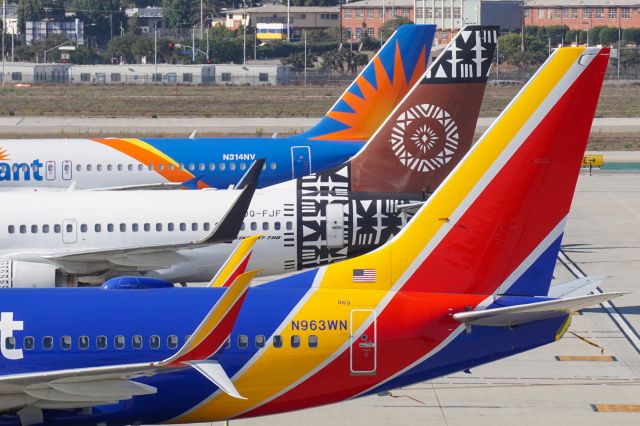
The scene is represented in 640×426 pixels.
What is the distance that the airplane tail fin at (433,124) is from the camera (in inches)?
1337

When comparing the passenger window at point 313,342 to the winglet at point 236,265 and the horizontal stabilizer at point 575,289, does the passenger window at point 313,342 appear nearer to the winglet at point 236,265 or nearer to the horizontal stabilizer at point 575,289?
the winglet at point 236,265

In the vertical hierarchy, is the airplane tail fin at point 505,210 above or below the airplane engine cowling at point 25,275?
above

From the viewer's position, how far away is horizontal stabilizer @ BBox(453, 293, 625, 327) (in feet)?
58.6

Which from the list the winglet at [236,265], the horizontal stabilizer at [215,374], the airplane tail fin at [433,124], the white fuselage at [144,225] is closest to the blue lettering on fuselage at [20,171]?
the white fuselage at [144,225]

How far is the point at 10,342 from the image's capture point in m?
17.9

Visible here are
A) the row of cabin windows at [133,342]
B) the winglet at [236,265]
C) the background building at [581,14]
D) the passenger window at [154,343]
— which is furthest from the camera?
the background building at [581,14]

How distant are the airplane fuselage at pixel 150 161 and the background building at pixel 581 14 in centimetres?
16006

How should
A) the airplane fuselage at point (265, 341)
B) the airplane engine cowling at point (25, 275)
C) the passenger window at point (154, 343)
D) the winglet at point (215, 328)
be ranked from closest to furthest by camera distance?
the winglet at point (215, 328) < the airplane fuselage at point (265, 341) < the passenger window at point (154, 343) < the airplane engine cowling at point (25, 275)

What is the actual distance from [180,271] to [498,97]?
92.0 metres

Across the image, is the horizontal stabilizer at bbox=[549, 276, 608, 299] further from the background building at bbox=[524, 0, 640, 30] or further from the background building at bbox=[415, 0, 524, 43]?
the background building at bbox=[524, 0, 640, 30]

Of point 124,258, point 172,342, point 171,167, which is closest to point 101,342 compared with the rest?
point 172,342

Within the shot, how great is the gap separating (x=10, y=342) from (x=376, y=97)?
28134 mm

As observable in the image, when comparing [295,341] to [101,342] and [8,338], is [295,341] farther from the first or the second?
[8,338]

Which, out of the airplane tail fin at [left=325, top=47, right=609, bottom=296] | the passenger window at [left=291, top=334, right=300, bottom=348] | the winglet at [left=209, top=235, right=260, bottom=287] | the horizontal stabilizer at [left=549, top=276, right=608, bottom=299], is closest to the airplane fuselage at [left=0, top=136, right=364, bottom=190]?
the winglet at [left=209, top=235, right=260, bottom=287]
